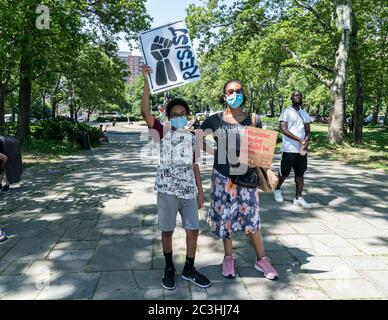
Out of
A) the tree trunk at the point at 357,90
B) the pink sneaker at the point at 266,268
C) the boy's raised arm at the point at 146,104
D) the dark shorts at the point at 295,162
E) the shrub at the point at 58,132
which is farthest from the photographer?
the shrub at the point at 58,132

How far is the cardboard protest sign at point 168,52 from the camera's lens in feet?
11.5

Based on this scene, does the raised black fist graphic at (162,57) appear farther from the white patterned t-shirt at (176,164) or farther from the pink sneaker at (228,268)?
the pink sneaker at (228,268)

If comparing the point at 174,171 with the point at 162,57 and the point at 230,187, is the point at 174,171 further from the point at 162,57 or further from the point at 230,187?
the point at 162,57

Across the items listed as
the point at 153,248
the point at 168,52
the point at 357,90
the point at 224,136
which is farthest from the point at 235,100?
the point at 357,90

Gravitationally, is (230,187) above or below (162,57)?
below

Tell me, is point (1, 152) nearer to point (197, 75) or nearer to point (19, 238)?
point (19, 238)

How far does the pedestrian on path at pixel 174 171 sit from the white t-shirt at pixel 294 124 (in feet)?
9.79

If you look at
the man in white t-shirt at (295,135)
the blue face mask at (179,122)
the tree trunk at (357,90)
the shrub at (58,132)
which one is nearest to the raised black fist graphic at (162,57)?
the blue face mask at (179,122)

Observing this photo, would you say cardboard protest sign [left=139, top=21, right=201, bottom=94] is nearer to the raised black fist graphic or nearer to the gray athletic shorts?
the raised black fist graphic

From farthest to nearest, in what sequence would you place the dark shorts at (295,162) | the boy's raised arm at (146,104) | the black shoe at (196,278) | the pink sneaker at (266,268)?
1. the dark shorts at (295,162)
2. the pink sneaker at (266,268)
3. the black shoe at (196,278)
4. the boy's raised arm at (146,104)

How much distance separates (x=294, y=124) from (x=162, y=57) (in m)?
3.13

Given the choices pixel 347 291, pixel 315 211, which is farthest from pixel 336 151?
pixel 347 291

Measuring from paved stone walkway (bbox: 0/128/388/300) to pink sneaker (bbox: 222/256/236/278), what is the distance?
7cm

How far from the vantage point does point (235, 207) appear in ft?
11.6
